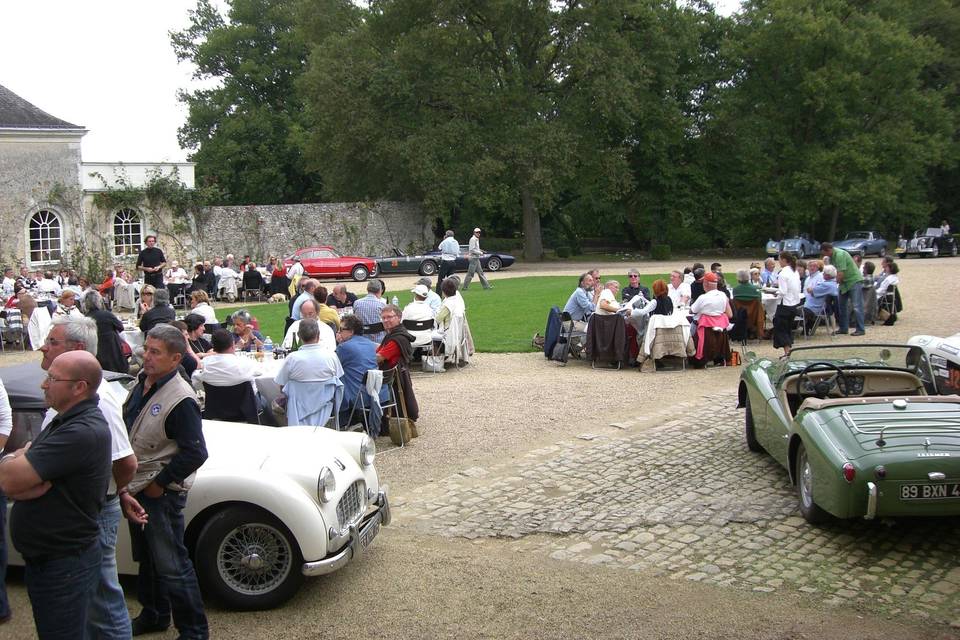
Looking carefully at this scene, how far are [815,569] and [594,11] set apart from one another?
35.3 meters

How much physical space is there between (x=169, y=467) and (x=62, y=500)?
94cm

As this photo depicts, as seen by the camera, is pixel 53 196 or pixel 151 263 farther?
pixel 53 196

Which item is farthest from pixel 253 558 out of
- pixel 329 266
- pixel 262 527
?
pixel 329 266

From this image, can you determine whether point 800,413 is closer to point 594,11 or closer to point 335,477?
point 335,477

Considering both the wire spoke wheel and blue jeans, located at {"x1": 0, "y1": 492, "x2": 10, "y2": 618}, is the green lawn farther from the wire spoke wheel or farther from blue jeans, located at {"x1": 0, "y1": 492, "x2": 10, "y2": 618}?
blue jeans, located at {"x1": 0, "y1": 492, "x2": 10, "y2": 618}

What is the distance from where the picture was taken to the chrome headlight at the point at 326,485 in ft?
17.7

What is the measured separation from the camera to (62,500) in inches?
147

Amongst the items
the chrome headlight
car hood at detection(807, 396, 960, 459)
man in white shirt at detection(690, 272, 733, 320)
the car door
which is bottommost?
the chrome headlight

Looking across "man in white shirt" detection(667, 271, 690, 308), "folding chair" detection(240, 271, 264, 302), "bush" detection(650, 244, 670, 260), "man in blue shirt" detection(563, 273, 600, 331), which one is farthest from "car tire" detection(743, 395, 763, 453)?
"bush" detection(650, 244, 670, 260)

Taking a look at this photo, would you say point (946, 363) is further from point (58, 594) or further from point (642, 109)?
point (642, 109)

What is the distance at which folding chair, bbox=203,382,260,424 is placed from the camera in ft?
24.9

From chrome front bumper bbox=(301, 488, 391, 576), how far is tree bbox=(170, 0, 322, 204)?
4515 cm

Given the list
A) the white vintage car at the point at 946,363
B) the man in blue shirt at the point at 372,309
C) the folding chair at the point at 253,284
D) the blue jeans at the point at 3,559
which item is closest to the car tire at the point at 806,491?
the white vintage car at the point at 946,363

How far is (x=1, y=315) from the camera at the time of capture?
18.6m
